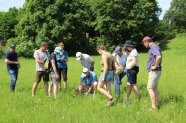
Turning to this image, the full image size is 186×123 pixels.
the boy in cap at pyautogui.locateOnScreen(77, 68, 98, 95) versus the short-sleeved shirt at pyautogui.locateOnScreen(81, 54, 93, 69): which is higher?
the short-sleeved shirt at pyautogui.locateOnScreen(81, 54, 93, 69)

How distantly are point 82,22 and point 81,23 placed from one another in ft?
0.91

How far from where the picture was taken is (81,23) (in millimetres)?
56688

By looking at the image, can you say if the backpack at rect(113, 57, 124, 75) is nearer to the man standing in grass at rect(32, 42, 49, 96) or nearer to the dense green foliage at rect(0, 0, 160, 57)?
the man standing in grass at rect(32, 42, 49, 96)

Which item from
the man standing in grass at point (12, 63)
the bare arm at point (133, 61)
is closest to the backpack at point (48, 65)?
→ the man standing in grass at point (12, 63)

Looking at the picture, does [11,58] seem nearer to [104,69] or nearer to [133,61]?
[104,69]

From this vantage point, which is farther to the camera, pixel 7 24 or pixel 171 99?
pixel 7 24

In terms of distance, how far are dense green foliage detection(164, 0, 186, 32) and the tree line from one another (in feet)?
3.42

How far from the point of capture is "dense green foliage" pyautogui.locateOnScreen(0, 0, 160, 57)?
54.6m

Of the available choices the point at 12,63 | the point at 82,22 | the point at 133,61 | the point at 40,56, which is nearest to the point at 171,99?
the point at 133,61

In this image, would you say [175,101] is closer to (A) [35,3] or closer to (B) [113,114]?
(B) [113,114]

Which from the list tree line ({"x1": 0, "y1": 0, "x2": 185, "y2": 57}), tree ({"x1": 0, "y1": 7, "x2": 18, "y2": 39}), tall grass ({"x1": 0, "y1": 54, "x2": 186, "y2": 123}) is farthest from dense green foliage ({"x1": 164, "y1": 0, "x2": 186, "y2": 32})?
tall grass ({"x1": 0, "y1": 54, "x2": 186, "y2": 123})

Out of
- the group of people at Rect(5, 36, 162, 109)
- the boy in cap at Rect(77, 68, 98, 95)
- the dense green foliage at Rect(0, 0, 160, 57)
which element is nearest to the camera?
the group of people at Rect(5, 36, 162, 109)

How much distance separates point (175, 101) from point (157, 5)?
61.9 m

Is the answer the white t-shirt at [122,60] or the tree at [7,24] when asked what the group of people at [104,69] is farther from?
the tree at [7,24]
